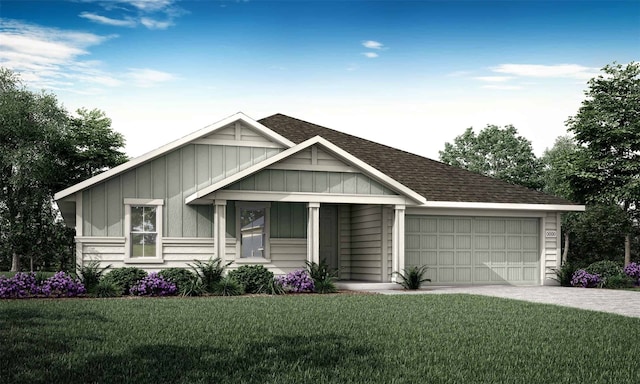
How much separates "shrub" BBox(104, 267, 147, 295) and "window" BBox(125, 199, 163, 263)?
157cm

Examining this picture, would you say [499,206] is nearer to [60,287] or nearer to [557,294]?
[557,294]

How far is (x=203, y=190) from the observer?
1967cm

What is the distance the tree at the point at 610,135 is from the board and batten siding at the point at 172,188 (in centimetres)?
1777

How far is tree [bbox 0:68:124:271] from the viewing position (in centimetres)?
3888

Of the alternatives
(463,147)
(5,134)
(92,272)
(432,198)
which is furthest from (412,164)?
(463,147)

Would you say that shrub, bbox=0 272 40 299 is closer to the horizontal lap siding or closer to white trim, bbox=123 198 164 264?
white trim, bbox=123 198 164 264

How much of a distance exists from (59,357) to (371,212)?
15522 millimetres

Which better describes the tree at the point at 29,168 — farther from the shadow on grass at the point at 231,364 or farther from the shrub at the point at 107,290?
the shadow on grass at the point at 231,364

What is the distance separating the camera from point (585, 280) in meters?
23.7

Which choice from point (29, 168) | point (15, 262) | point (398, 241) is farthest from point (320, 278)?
point (15, 262)

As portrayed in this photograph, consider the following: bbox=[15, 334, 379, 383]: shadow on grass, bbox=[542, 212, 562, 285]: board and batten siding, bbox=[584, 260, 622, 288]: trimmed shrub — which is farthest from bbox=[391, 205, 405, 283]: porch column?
bbox=[15, 334, 379, 383]: shadow on grass

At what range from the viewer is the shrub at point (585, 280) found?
77.5 ft

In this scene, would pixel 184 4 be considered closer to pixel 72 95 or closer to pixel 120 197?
pixel 120 197

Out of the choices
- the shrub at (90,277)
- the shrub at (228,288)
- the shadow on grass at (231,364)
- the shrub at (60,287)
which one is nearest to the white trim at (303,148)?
the shrub at (228,288)
